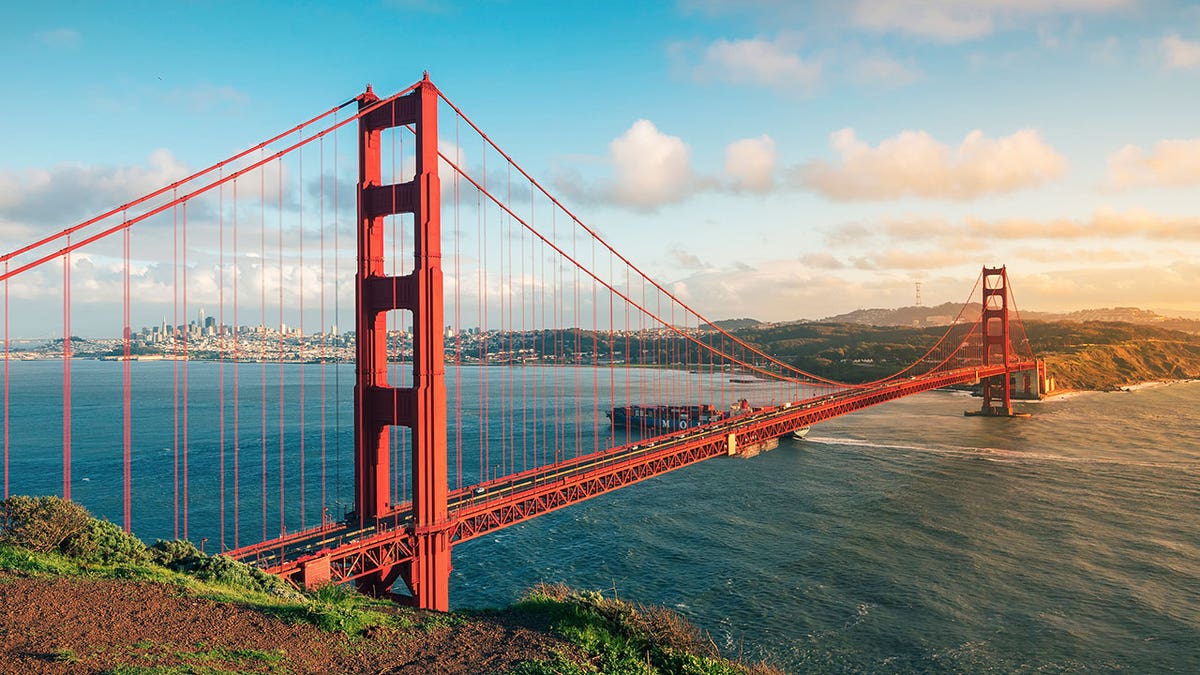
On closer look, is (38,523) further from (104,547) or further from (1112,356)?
(1112,356)

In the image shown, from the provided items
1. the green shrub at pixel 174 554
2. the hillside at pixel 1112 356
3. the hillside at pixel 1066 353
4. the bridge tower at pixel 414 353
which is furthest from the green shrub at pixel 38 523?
the hillside at pixel 1112 356

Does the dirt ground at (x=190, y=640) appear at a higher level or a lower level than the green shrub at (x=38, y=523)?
lower

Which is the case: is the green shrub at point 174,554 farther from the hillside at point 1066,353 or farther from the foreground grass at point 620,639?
the hillside at point 1066,353

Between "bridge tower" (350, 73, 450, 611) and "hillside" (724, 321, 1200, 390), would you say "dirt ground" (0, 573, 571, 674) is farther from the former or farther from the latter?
"hillside" (724, 321, 1200, 390)

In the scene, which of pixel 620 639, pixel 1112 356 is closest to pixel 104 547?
pixel 620 639

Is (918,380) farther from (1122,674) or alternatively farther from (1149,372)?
(1149,372)
